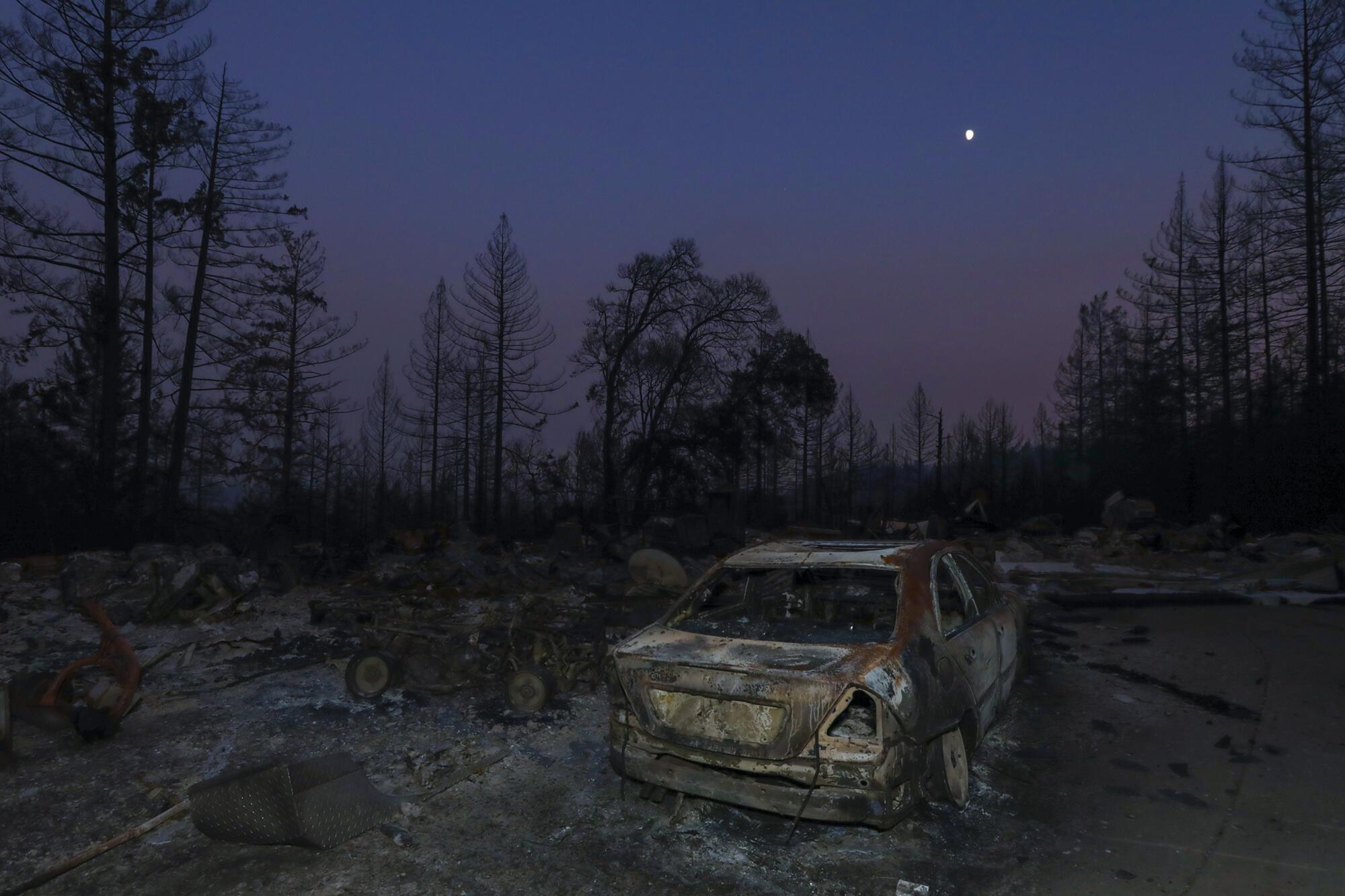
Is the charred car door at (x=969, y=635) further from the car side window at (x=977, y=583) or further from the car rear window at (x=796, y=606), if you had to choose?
the car rear window at (x=796, y=606)

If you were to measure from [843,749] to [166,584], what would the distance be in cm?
951

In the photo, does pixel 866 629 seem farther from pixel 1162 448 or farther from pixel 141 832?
pixel 1162 448

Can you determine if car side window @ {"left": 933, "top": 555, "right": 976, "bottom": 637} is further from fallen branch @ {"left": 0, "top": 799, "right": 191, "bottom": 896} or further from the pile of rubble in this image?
the pile of rubble

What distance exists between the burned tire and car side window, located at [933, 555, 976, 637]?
0.72 meters

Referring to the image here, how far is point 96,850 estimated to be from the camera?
3686 mm

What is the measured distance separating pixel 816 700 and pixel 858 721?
293 millimetres

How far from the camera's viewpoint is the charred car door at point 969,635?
432 centimetres

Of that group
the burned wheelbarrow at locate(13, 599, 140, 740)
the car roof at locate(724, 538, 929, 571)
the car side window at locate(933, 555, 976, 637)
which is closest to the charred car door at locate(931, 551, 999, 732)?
the car side window at locate(933, 555, 976, 637)

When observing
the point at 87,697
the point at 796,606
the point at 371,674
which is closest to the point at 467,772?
the point at 371,674

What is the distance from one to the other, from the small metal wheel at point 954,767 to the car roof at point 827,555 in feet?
3.05

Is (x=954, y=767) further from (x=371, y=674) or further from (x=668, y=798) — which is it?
(x=371, y=674)

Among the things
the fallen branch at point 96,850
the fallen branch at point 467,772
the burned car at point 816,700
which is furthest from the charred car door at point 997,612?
the fallen branch at point 96,850

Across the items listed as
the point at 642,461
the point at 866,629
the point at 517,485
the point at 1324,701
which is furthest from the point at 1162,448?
the point at 866,629

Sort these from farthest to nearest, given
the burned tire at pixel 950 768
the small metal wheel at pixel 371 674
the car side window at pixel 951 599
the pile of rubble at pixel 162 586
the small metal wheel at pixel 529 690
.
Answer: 1. the pile of rubble at pixel 162 586
2. the small metal wheel at pixel 371 674
3. the small metal wheel at pixel 529 690
4. the car side window at pixel 951 599
5. the burned tire at pixel 950 768
